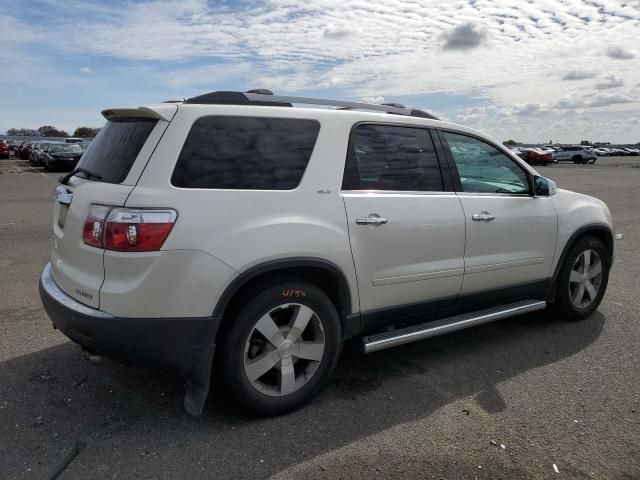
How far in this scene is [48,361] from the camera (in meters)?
4.03

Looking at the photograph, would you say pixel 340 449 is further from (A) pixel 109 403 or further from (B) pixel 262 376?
(A) pixel 109 403

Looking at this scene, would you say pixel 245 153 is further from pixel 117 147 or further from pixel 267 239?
pixel 117 147

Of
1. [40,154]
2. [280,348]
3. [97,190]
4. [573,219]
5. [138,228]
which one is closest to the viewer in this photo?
[138,228]

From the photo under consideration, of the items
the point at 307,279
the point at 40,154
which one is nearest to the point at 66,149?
the point at 40,154

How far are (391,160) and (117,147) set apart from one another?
5.77ft

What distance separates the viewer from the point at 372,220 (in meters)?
3.48

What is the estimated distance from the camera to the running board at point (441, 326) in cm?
363

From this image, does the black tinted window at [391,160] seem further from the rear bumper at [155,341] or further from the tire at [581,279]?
the tire at [581,279]

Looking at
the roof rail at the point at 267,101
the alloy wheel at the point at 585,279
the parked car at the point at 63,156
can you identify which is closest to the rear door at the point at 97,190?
the roof rail at the point at 267,101

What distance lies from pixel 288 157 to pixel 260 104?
38 cm

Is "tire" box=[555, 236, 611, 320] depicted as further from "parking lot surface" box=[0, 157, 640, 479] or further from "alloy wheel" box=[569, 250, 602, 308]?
"parking lot surface" box=[0, 157, 640, 479]

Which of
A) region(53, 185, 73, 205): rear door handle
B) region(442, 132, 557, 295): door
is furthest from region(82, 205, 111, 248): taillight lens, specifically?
region(442, 132, 557, 295): door

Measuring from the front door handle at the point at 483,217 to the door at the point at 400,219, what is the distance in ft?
0.47

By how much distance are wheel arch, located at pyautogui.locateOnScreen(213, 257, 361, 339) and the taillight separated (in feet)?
1.48
